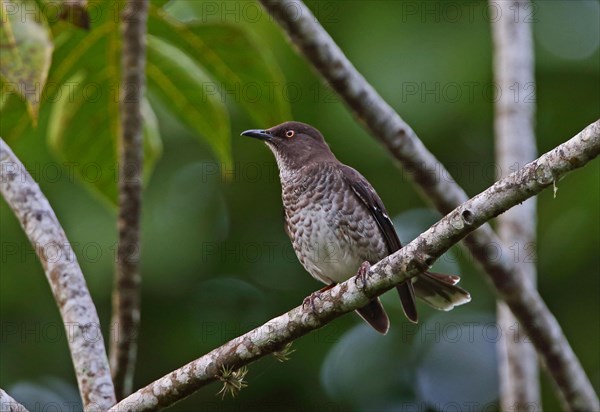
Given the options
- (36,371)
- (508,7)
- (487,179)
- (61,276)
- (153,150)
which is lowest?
(36,371)

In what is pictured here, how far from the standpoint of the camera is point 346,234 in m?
5.09

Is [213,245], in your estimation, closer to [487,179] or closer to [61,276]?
[487,179]

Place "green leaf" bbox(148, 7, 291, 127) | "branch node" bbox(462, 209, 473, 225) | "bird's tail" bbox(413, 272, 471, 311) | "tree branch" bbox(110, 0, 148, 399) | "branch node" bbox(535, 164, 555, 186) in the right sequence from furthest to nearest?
"bird's tail" bbox(413, 272, 471, 311)
"green leaf" bbox(148, 7, 291, 127)
"tree branch" bbox(110, 0, 148, 399)
"branch node" bbox(462, 209, 473, 225)
"branch node" bbox(535, 164, 555, 186)

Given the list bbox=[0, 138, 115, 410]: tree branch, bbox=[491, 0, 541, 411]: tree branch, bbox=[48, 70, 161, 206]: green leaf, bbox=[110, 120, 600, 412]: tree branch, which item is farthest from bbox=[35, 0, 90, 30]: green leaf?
bbox=[491, 0, 541, 411]: tree branch

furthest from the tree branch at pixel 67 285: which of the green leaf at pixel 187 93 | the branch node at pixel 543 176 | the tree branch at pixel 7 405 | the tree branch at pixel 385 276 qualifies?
the branch node at pixel 543 176

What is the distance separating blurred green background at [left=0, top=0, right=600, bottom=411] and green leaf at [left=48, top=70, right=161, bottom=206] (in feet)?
5.55

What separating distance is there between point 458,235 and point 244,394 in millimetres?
4389

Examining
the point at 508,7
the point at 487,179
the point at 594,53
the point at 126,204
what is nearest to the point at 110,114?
the point at 126,204

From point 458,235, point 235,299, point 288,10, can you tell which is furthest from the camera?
point 235,299

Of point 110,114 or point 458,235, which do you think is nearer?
point 458,235

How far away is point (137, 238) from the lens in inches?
175

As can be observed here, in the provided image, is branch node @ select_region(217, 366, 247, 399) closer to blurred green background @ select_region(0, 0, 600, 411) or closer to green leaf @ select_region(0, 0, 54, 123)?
green leaf @ select_region(0, 0, 54, 123)

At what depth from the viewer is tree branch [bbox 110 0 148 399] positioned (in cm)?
441

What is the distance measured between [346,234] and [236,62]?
1117 millimetres
